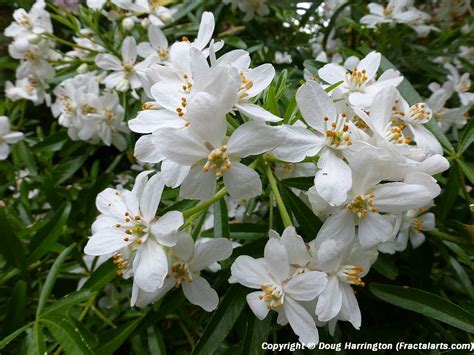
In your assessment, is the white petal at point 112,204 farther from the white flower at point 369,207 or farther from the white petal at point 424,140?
the white petal at point 424,140

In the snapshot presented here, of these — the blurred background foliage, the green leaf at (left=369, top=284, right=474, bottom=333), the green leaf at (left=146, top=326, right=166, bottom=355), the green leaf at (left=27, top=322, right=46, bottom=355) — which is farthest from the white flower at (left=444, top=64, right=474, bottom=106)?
the green leaf at (left=27, top=322, right=46, bottom=355)

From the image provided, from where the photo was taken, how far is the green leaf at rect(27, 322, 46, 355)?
1.06 meters

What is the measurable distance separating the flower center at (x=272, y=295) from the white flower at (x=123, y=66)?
3.39ft

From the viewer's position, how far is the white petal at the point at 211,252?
933 mm

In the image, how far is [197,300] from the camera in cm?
99

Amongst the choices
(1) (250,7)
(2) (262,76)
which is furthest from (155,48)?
(2) (262,76)

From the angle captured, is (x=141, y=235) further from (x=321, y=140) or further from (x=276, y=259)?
(x=321, y=140)

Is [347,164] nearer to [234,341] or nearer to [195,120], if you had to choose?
[195,120]

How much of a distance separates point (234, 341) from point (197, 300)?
56cm

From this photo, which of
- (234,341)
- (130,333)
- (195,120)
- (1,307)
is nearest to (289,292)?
(195,120)

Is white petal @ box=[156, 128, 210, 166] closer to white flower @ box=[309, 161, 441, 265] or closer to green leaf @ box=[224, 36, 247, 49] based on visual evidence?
white flower @ box=[309, 161, 441, 265]

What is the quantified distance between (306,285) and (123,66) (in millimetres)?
1144

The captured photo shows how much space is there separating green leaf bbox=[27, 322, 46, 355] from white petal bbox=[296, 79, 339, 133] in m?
0.82

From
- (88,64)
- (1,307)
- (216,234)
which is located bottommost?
(1,307)
